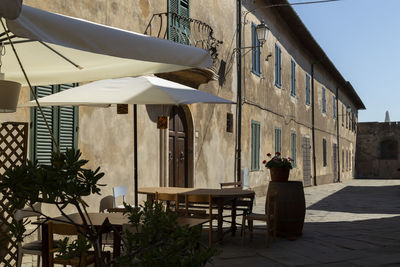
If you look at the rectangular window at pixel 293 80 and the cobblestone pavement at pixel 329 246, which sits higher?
the rectangular window at pixel 293 80

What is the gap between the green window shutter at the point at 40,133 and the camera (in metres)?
6.38

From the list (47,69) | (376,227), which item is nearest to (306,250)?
(376,227)

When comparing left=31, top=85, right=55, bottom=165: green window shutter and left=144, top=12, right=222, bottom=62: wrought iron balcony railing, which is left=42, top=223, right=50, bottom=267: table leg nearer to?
left=31, top=85, right=55, bottom=165: green window shutter

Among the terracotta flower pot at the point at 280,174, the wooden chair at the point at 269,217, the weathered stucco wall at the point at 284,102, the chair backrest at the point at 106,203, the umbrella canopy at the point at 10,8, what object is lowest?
the wooden chair at the point at 269,217

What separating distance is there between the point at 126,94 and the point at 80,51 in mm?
1933

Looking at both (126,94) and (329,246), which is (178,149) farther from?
(126,94)

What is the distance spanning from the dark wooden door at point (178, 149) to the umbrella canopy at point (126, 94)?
385 cm

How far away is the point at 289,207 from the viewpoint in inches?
283

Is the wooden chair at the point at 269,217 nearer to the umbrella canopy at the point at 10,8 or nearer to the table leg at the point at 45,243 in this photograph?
the table leg at the point at 45,243

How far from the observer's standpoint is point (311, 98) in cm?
2289

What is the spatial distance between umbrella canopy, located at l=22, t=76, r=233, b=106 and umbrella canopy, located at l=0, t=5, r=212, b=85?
1.43ft

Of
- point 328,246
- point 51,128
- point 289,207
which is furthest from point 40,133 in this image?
point 328,246

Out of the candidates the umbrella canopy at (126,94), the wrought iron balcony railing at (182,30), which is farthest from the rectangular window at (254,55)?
the umbrella canopy at (126,94)

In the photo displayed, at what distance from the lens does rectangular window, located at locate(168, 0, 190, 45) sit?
9.51m
